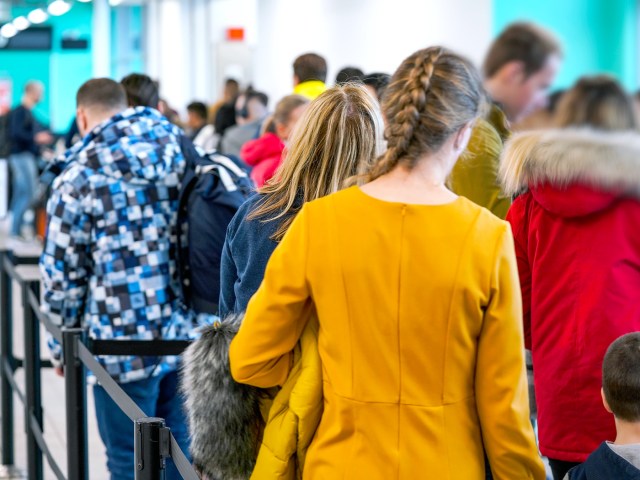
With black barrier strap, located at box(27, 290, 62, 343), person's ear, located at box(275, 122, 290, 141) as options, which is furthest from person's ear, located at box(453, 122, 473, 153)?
person's ear, located at box(275, 122, 290, 141)

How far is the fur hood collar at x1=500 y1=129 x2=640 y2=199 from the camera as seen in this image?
2.10 metres

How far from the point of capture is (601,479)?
81.9 inches

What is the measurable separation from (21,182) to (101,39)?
1101 cm

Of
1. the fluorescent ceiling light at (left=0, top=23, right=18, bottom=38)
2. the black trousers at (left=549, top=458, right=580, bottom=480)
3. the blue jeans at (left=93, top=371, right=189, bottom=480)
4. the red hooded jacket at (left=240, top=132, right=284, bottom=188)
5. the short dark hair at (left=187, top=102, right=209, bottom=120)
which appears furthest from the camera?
the fluorescent ceiling light at (left=0, top=23, right=18, bottom=38)

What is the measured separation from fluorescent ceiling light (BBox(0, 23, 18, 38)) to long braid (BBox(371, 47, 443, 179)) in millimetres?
25998

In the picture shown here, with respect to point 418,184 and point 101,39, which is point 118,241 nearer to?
point 418,184

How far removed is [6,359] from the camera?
4.76 meters

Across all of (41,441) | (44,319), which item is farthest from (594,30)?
(41,441)

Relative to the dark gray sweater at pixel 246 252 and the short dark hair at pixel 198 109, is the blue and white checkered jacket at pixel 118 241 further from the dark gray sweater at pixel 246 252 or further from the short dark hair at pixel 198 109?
the short dark hair at pixel 198 109

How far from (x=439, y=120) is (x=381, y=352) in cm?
43

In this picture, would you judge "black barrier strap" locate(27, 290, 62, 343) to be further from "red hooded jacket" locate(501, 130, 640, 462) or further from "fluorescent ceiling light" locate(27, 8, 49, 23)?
"fluorescent ceiling light" locate(27, 8, 49, 23)

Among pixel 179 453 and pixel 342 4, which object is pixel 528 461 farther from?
pixel 342 4

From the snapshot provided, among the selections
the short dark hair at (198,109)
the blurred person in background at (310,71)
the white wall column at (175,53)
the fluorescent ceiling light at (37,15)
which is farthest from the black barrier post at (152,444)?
the fluorescent ceiling light at (37,15)

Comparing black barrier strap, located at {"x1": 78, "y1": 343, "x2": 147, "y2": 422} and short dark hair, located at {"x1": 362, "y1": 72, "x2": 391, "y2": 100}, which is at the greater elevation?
short dark hair, located at {"x1": 362, "y1": 72, "x2": 391, "y2": 100}
